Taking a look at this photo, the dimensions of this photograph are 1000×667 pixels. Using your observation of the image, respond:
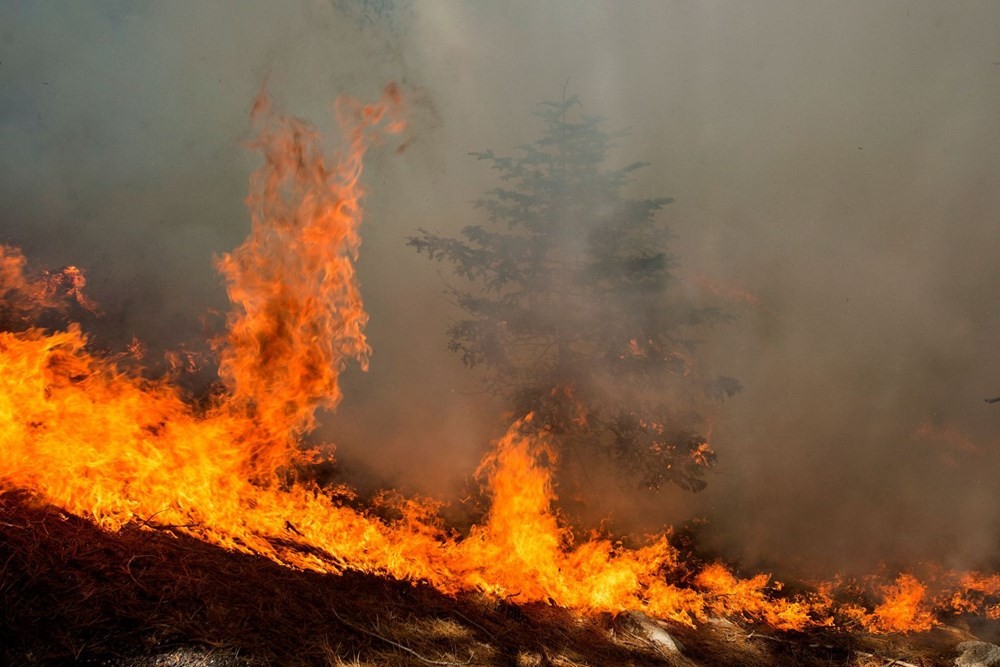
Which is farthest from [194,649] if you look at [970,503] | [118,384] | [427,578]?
[970,503]

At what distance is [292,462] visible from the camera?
23.0ft

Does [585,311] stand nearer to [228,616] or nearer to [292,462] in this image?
[292,462]

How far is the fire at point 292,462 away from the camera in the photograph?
4227 millimetres

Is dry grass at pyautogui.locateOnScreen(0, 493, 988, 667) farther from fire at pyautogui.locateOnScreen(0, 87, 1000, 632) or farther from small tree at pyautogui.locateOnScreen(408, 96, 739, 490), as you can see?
small tree at pyautogui.locateOnScreen(408, 96, 739, 490)

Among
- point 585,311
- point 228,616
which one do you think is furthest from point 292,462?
point 585,311

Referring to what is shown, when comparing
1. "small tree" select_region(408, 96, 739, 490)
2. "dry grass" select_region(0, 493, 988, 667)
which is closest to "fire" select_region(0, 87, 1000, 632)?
"dry grass" select_region(0, 493, 988, 667)

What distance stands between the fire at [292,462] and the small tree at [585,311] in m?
1.06

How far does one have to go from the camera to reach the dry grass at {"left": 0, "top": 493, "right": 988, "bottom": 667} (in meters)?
2.57

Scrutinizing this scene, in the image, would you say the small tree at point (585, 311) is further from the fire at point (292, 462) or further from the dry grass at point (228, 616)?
the dry grass at point (228, 616)

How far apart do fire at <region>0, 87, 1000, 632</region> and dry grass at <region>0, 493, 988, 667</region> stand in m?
0.31

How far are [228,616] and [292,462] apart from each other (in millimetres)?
4188

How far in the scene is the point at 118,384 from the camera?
18.6ft

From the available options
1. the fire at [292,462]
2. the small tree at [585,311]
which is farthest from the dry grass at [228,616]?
the small tree at [585,311]

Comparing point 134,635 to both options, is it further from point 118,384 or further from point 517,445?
point 517,445
